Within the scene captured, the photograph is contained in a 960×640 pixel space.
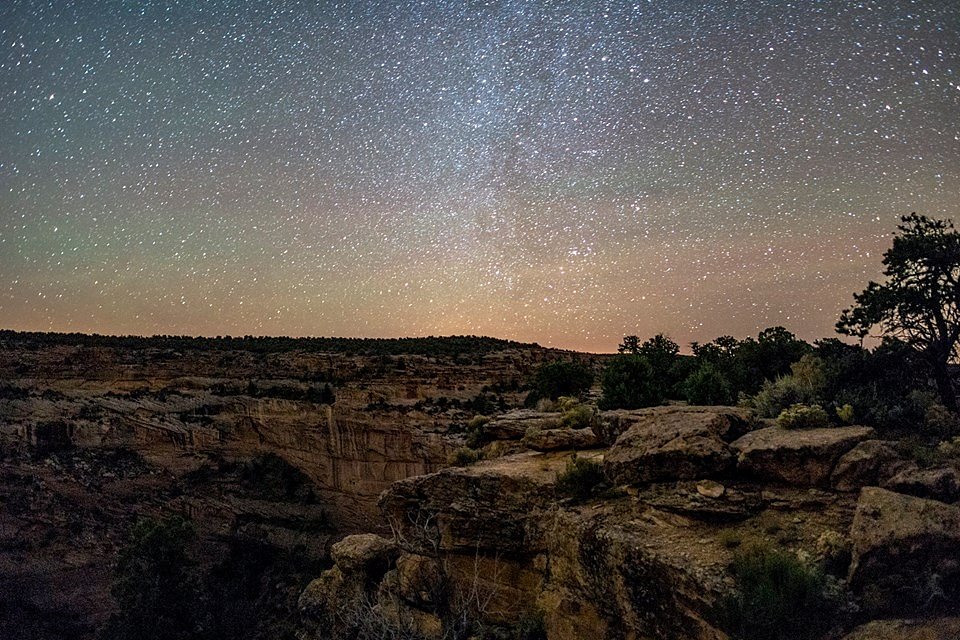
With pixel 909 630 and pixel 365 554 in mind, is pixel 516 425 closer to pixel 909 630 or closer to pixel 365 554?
pixel 365 554

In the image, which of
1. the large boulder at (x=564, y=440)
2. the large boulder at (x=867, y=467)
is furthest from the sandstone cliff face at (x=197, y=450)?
the large boulder at (x=867, y=467)

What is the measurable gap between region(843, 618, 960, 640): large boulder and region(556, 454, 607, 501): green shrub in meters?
4.86

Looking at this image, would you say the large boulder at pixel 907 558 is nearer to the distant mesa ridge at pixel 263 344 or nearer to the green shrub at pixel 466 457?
the green shrub at pixel 466 457

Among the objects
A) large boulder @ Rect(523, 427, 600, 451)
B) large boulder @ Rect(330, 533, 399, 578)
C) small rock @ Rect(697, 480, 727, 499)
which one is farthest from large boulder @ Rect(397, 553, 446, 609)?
small rock @ Rect(697, 480, 727, 499)

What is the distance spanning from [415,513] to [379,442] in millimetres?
20166

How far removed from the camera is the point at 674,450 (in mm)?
9055

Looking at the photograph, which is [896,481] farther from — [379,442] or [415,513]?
[379,442]

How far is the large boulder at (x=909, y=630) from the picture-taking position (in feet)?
18.2

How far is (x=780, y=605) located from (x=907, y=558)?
1611mm

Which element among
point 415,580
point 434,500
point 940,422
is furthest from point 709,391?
point 415,580

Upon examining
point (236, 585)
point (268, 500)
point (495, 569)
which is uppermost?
point (495, 569)

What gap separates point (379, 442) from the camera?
33.4 metres

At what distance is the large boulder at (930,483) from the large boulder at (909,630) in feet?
5.60

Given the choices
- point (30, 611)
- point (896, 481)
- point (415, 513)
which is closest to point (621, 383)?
point (415, 513)
